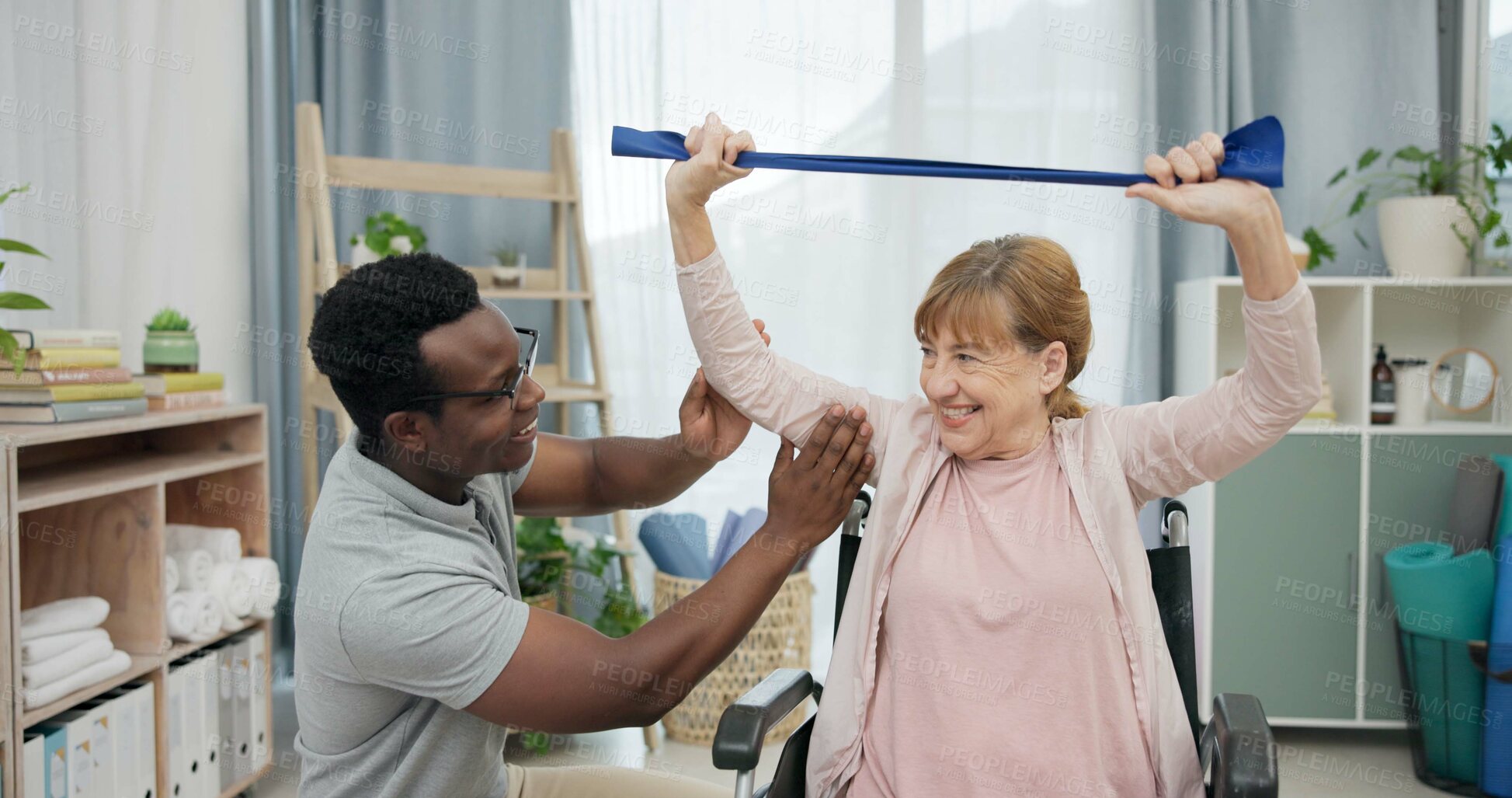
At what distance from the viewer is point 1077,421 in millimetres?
1633

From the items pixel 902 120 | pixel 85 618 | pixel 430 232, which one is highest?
pixel 902 120

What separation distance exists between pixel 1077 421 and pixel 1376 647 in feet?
6.67

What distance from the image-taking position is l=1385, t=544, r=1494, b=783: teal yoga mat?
9.14 feet

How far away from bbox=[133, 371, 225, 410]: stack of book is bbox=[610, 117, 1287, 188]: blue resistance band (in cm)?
149

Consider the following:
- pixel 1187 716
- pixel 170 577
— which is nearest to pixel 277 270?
pixel 170 577

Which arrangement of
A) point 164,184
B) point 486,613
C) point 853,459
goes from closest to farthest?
point 486,613 < point 853,459 < point 164,184

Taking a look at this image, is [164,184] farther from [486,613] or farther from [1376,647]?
[1376,647]

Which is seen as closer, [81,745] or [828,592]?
[81,745]

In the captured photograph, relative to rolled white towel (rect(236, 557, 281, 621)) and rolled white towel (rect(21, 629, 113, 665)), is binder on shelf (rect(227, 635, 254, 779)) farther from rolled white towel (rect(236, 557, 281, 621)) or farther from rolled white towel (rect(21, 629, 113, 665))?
rolled white towel (rect(21, 629, 113, 665))

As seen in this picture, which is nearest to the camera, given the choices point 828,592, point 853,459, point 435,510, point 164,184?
point 435,510

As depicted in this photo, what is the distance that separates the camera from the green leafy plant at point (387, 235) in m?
3.05

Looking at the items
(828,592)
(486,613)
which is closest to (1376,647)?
(828,592)

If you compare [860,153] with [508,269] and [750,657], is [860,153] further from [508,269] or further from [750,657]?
[750,657]

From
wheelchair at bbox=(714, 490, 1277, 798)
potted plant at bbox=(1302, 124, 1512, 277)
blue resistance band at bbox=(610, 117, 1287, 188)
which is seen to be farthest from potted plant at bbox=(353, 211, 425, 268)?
potted plant at bbox=(1302, 124, 1512, 277)
